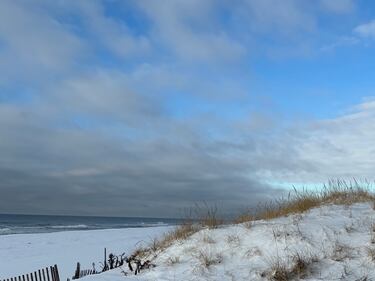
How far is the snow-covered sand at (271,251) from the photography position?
22.4 feet

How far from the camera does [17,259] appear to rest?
80.0ft

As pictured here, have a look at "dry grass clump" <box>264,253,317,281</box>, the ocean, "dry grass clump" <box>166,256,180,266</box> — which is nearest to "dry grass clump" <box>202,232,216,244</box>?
"dry grass clump" <box>166,256,180,266</box>

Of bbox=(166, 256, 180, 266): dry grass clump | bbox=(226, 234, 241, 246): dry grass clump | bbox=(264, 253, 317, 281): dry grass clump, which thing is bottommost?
bbox=(264, 253, 317, 281): dry grass clump

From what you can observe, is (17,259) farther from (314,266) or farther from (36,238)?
(314,266)

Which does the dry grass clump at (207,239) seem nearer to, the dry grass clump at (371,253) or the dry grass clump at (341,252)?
the dry grass clump at (341,252)

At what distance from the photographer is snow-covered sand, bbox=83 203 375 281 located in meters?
6.81

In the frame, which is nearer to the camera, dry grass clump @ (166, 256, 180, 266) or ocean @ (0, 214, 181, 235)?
dry grass clump @ (166, 256, 180, 266)

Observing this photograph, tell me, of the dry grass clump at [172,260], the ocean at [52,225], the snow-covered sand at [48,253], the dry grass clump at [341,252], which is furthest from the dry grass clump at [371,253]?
the ocean at [52,225]

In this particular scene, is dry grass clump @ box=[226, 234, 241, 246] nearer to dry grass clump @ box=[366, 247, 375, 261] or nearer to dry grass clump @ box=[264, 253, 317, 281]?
dry grass clump @ box=[264, 253, 317, 281]

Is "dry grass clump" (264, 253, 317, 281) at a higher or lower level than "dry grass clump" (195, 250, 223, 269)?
lower

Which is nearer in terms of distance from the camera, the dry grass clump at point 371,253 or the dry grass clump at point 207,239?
the dry grass clump at point 371,253

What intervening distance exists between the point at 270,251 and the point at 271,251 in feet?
0.05

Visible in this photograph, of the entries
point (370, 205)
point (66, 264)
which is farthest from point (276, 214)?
point (66, 264)

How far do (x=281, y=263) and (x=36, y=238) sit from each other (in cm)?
3283
